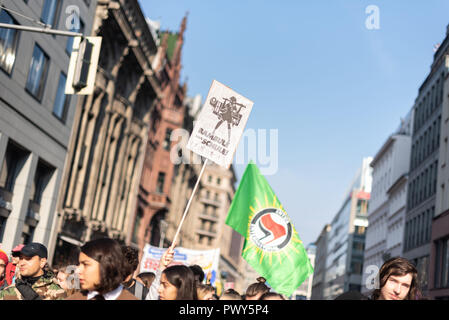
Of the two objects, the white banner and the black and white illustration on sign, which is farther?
the white banner

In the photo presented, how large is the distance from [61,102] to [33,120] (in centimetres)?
402

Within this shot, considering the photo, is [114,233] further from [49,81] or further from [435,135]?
[435,135]

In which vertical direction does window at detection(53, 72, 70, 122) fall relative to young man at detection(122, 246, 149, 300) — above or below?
above

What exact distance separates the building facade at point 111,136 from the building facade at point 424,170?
20114 millimetres

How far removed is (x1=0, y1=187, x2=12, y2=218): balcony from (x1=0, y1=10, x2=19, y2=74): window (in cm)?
452

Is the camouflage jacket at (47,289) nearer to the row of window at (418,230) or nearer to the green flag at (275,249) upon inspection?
the green flag at (275,249)

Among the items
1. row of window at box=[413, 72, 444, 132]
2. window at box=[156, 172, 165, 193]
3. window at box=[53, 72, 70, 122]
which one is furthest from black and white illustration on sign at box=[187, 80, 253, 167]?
window at box=[156, 172, 165, 193]

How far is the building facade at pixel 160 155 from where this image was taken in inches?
2281

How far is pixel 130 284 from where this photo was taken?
7621 millimetres

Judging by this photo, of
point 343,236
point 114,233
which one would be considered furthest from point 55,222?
point 343,236

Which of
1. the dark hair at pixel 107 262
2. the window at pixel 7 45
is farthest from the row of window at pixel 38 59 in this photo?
the dark hair at pixel 107 262

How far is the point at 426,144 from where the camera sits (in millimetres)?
50531

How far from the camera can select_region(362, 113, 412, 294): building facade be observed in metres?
Result: 64.7

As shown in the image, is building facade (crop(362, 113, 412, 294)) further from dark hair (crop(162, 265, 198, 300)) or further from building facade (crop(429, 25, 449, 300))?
dark hair (crop(162, 265, 198, 300))
